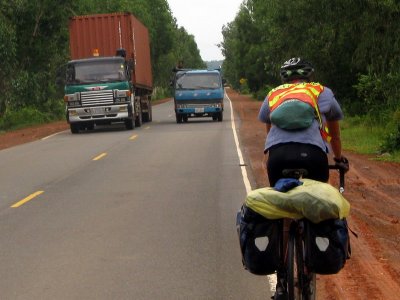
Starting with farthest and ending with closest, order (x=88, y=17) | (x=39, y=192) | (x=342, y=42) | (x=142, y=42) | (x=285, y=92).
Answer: (x=142, y=42) < (x=88, y=17) < (x=342, y=42) < (x=39, y=192) < (x=285, y=92)

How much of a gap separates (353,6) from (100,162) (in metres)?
7.54

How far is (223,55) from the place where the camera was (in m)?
162

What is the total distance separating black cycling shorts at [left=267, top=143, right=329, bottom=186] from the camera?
512 centimetres

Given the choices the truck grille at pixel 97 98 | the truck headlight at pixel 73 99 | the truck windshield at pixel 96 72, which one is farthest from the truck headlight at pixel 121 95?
the truck headlight at pixel 73 99

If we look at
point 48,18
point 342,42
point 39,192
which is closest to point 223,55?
Answer: point 48,18

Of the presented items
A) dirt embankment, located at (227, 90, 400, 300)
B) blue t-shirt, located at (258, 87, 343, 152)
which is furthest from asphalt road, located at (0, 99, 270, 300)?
blue t-shirt, located at (258, 87, 343, 152)

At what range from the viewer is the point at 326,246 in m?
4.68

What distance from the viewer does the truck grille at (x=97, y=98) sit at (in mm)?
28484

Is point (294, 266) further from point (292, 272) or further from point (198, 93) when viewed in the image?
point (198, 93)

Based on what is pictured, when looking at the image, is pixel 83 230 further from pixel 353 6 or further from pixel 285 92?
pixel 353 6

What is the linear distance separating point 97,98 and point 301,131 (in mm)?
23806

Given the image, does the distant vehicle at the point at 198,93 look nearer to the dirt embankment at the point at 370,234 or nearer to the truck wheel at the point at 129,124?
the truck wheel at the point at 129,124

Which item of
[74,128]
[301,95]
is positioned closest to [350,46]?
[74,128]

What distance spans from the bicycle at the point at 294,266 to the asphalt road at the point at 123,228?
1.35 meters
